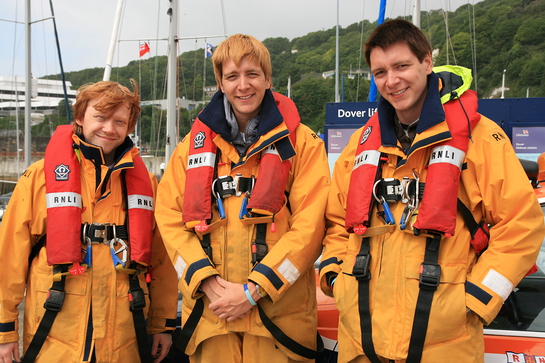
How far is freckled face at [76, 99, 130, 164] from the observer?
8.53 ft

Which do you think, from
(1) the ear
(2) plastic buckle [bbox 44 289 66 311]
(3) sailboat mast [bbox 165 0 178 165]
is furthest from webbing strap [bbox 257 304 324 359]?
(3) sailboat mast [bbox 165 0 178 165]

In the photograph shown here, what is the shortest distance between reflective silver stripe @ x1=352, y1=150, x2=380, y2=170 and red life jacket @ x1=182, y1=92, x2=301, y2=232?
1.30 feet

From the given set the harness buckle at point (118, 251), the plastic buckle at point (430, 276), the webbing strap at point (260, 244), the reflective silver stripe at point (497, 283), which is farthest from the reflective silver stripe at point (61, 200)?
the reflective silver stripe at point (497, 283)

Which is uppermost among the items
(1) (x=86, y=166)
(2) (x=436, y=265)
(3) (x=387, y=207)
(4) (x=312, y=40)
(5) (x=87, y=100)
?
(4) (x=312, y=40)

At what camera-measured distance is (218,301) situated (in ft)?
7.50

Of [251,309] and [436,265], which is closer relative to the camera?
[436,265]

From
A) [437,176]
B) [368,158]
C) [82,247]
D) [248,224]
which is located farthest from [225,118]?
[437,176]

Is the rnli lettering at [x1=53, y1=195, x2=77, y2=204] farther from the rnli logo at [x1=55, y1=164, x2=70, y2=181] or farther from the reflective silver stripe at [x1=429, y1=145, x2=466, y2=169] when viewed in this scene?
the reflective silver stripe at [x1=429, y1=145, x2=466, y2=169]

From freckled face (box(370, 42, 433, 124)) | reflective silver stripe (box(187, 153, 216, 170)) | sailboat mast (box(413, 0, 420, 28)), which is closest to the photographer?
freckled face (box(370, 42, 433, 124))

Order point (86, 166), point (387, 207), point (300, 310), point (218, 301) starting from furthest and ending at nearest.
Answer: point (86, 166) → point (300, 310) → point (218, 301) → point (387, 207)

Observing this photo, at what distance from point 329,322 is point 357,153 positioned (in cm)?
106

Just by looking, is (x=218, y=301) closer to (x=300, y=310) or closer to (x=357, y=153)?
(x=300, y=310)

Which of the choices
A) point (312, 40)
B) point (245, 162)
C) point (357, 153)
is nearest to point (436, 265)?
point (357, 153)

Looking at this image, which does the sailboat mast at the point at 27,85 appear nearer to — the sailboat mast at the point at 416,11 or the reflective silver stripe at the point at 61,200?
the sailboat mast at the point at 416,11
